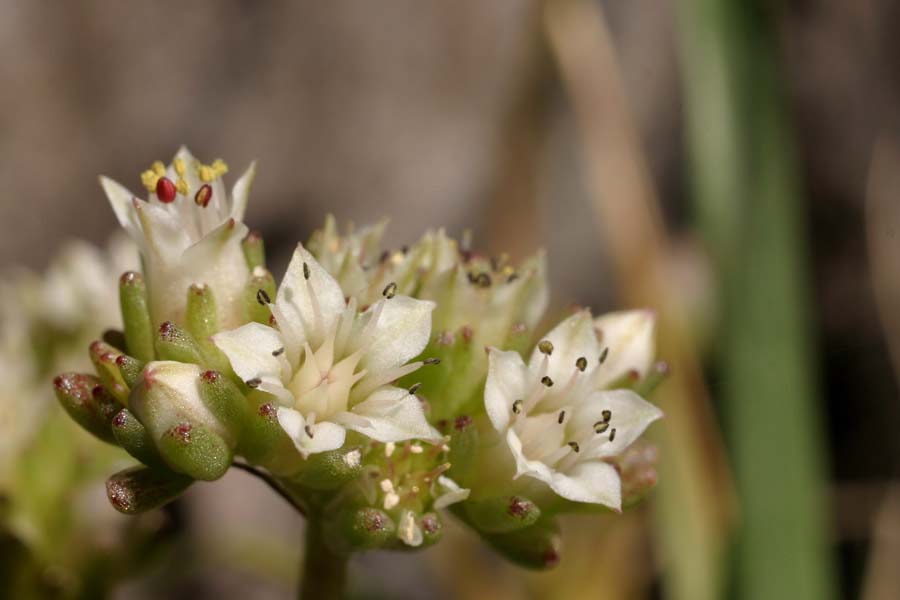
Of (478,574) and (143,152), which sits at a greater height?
(143,152)

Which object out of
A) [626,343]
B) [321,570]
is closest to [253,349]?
[321,570]

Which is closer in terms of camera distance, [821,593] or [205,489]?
[821,593]

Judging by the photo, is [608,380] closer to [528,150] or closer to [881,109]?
[528,150]

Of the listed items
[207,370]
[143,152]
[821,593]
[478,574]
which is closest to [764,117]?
[821,593]

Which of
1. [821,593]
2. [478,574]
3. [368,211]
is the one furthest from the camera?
[368,211]

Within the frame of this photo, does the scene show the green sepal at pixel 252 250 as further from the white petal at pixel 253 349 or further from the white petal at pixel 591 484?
the white petal at pixel 591 484

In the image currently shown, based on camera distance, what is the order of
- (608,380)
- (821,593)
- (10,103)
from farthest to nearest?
1. (10,103)
2. (821,593)
3. (608,380)

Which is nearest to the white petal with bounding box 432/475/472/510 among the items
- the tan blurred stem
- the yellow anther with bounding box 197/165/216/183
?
the yellow anther with bounding box 197/165/216/183
